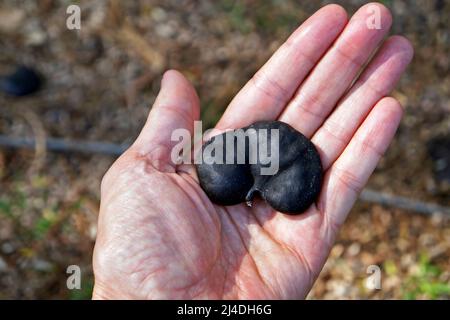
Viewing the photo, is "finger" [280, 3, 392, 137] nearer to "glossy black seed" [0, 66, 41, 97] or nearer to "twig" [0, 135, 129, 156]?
"twig" [0, 135, 129, 156]

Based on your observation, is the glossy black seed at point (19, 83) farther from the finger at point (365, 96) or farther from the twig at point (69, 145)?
the finger at point (365, 96)

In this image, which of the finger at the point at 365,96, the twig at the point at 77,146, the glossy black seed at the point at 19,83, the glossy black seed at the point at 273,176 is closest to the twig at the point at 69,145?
the twig at the point at 77,146

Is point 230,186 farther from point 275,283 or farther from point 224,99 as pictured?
point 224,99

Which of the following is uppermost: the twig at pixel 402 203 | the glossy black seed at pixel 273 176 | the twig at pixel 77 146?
the glossy black seed at pixel 273 176

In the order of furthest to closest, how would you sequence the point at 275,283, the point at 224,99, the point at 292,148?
the point at 224,99 → the point at 292,148 → the point at 275,283

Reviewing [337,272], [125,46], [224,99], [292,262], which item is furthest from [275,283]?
[125,46]

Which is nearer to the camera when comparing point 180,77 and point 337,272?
point 180,77

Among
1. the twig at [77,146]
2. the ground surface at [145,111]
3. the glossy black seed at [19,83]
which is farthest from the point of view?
the glossy black seed at [19,83]
